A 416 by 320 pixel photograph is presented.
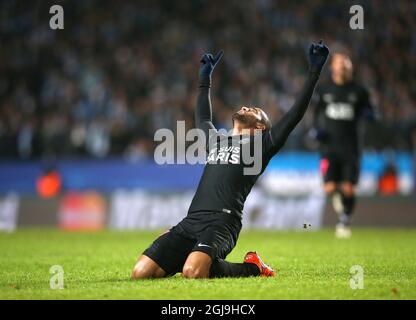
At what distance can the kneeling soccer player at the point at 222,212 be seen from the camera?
808cm

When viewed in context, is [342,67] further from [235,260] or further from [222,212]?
[222,212]

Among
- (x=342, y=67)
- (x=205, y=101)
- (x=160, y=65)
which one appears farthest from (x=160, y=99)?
(x=205, y=101)

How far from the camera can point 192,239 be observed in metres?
8.44

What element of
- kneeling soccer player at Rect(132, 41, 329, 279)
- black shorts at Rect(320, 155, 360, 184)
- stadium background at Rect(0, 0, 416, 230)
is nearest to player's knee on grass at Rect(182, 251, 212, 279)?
kneeling soccer player at Rect(132, 41, 329, 279)

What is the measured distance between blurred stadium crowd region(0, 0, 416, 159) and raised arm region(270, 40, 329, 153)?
1061 cm

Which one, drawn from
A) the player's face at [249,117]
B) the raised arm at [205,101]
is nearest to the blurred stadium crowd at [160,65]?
the raised arm at [205,101]

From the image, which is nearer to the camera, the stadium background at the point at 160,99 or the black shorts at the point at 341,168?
the black shorts at the point at 341,168

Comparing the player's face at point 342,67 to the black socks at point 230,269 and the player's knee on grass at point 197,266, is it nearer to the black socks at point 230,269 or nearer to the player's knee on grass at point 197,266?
the black socks at point 230,269

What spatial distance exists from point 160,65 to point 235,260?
11777 mm

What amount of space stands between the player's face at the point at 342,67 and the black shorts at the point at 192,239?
735cm

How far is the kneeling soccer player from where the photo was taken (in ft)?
26.5

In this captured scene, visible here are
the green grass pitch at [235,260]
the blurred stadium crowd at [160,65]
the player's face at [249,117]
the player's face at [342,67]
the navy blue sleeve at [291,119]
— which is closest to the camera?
the green grass pitch at [235,260]
